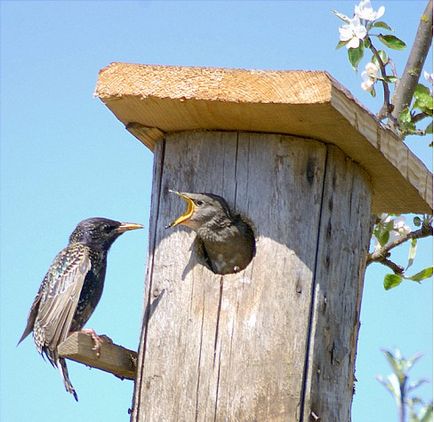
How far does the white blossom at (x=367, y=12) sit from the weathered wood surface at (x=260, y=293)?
68cm

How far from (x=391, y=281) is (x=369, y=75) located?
883 mm

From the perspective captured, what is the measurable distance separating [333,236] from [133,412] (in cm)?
95

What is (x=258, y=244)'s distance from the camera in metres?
2.99

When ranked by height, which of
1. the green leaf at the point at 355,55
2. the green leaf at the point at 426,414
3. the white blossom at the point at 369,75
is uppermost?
the green leaf at the point at 355,55

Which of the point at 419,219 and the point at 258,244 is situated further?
the point at 419,219

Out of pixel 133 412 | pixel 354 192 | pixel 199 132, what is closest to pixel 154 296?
pixel 133 412

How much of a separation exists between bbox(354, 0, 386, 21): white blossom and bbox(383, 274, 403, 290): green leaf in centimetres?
108

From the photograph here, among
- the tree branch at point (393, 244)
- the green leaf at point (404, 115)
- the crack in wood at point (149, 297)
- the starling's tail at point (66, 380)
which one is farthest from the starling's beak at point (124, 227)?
the green leaf at point (404, 115)

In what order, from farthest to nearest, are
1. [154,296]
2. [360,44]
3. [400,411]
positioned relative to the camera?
1. [360,44]
2. [154,296]
3. [400,411]

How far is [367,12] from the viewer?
346cm

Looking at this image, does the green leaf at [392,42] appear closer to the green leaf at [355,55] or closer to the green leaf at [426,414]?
the green leaf at [355,55]

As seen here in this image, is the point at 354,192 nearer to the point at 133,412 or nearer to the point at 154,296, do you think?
the point at 154,296

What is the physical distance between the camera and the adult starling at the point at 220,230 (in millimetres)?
3010

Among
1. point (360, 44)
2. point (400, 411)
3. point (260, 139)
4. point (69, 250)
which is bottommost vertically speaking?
Answer: point (400, 411)
